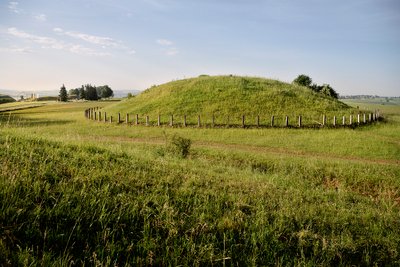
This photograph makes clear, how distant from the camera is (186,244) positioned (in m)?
3.96

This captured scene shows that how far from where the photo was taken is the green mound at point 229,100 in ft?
139

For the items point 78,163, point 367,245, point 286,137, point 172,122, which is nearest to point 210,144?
point 286,137

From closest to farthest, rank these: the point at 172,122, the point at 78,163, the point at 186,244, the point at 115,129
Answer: the point at 186,244
the point at 78,163
the point at 115,129
the point at 172,122

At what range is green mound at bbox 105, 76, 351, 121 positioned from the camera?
1662 inches

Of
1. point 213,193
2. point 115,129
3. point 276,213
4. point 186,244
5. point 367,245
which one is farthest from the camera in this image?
point 115,129

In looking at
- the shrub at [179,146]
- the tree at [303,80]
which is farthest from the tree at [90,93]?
the shrub at [179,146]

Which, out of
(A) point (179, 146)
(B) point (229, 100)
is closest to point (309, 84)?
(B) point (229, 100)

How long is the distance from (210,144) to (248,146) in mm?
3422

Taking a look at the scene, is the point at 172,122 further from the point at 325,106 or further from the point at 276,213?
the point at 276,213

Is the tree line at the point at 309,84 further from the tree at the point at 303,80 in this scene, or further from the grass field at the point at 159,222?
the grass field at the point at 159,222

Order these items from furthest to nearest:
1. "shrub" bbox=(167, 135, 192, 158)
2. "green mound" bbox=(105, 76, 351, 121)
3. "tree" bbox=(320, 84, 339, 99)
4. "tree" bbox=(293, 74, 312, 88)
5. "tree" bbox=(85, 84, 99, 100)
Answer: "tree" bbox=(85, 84, 99, 100), "tree" bbox=(293, 74, 312, 88), "tree" bbox=(320, 84, 339, 99), "green mound" bbox=(105, 76, 351, 121), "shrub" bbox=(167, 135, 192, 158)

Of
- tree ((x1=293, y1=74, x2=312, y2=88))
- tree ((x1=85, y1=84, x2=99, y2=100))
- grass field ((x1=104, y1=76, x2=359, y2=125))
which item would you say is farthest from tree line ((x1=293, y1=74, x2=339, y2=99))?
tree ((x1=85, y1=84, x2=99, y2=100))

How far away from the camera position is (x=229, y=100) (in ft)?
150

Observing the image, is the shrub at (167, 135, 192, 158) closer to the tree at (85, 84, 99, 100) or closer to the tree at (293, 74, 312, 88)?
the tree at (293, 74, 312, 88)
